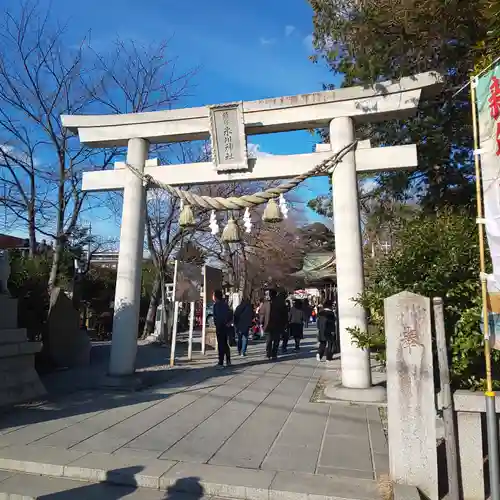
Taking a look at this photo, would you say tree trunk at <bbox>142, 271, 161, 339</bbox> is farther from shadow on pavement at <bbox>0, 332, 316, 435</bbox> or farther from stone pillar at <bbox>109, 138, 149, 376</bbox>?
stone pillar at <bbox>109, 138, 149, 376</bbox>

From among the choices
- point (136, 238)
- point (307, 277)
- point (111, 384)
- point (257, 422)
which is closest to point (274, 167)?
point (136, 238)

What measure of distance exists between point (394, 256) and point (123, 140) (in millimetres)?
5869

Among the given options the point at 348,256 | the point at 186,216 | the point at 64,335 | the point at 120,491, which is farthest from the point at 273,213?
the point at 64,335

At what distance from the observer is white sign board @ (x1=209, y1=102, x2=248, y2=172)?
7961 millimetres

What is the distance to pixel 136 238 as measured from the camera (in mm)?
8469

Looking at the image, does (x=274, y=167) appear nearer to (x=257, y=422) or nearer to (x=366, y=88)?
(x=366, y=88)

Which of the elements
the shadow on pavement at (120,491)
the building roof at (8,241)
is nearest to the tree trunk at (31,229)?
the building roof at (8,241)

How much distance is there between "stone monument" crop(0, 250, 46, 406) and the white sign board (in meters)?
4.02

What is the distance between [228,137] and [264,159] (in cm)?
75

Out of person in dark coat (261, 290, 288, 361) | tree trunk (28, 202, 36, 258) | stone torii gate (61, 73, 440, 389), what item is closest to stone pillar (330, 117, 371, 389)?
stone torii gate (61, 73, 440, 389)

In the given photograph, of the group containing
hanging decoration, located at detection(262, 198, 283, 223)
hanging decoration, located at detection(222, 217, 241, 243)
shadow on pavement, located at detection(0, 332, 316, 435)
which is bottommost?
shadow on pavement, located at detection(0, 332, 316, 435)

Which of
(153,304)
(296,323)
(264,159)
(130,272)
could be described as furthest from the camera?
(153,304)

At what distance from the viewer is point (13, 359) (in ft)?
22.7

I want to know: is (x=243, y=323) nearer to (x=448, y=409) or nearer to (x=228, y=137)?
(x=228, y=137)
